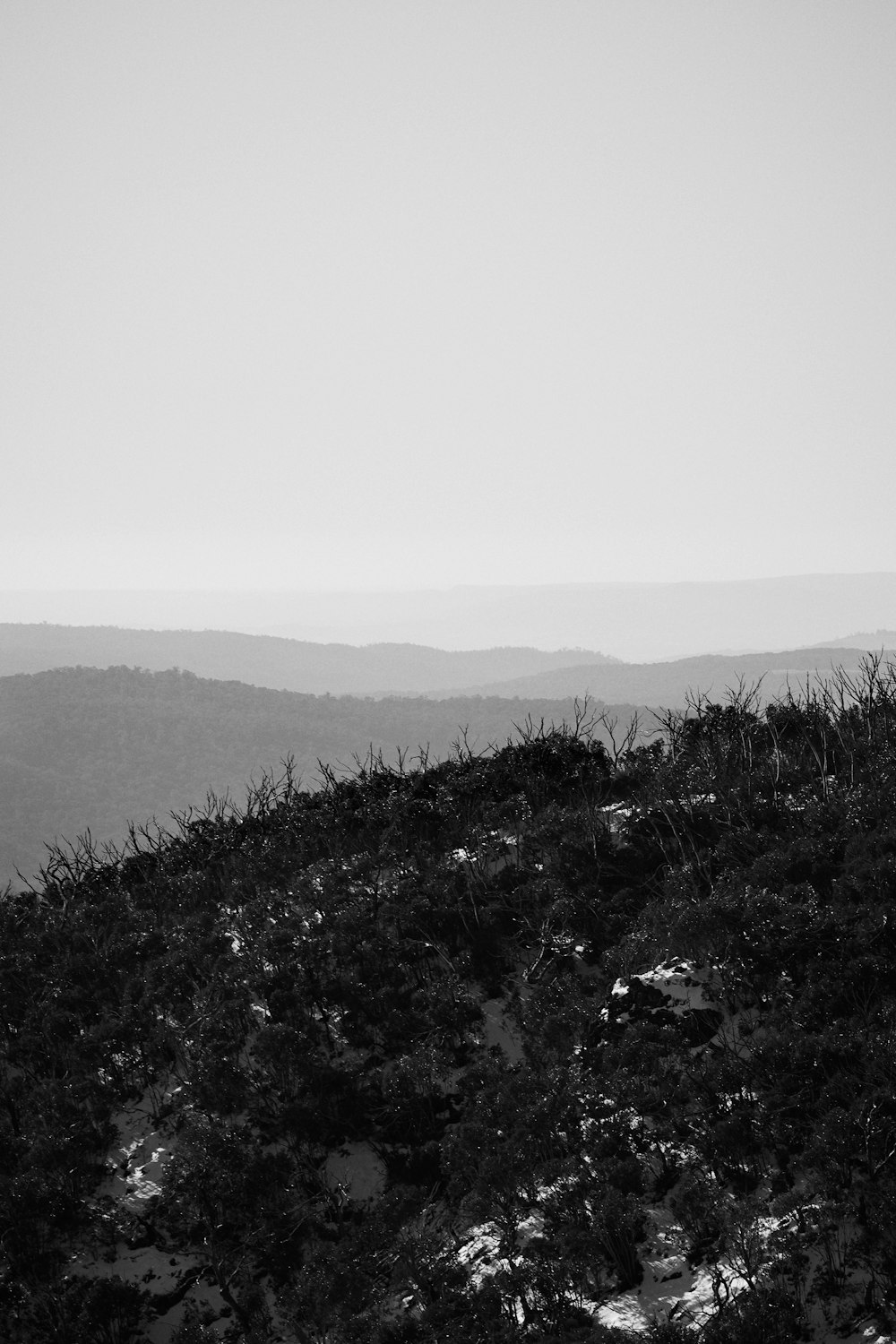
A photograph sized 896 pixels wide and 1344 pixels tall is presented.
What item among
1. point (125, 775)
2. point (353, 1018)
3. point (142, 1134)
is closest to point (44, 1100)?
point (142, 1134)

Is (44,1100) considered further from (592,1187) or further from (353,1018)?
(592,1187)

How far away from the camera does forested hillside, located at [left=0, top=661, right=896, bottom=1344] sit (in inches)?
233

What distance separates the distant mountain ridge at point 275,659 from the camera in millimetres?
151625

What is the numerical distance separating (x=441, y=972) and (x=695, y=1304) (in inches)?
185

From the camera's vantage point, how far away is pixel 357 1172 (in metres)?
8.07

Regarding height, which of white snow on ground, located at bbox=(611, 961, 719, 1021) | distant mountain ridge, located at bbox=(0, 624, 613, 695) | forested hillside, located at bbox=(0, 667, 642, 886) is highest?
distant mountain ridge, located at bbox=(0, 624, 613, 695)

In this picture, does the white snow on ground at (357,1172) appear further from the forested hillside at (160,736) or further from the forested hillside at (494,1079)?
the forested hillside at (160,736)

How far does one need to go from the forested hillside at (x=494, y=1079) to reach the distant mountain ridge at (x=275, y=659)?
132902mm

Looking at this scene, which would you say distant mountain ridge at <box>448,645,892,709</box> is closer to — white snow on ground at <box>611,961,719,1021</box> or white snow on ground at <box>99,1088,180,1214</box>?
white snow on ground at <box>611,961,719,1021</box>

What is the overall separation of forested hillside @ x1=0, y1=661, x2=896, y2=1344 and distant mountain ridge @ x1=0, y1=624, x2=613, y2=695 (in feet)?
436

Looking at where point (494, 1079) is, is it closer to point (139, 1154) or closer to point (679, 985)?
point (679, 985)

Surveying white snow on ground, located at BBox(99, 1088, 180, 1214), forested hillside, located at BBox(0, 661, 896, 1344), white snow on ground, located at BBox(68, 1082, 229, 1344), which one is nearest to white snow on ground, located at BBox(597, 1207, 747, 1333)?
forested hillside, located at BBox(0, 661, 896, 1344)

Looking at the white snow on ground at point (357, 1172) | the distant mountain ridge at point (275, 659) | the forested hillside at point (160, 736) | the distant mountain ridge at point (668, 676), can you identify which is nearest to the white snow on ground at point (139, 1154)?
the white snow on ground at point (357, 1172)

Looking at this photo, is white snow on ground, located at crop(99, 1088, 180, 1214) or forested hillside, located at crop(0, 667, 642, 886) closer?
white snow on ground, located at crop(99, 1088, 180, 1214)
